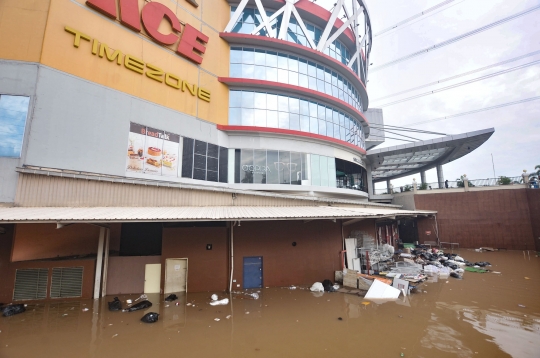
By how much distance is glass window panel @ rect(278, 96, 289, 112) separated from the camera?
1819 cm

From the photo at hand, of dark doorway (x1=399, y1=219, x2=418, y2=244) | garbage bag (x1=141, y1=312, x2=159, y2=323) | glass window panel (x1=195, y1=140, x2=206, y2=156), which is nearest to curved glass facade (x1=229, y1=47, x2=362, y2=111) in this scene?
glass window panel (x1=195, y1=140, x2=206, y2=156)

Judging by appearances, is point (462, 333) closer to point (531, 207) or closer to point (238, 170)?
point (238, 170)

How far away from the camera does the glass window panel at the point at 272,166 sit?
17266 millimetres

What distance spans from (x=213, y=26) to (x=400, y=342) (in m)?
19.8

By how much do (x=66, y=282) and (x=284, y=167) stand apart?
13.1 metres

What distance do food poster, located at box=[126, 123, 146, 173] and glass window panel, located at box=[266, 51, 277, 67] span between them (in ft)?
33.9

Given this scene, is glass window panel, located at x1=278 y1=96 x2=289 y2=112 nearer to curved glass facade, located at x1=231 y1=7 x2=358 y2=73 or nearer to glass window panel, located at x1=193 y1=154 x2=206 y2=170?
curved glass facade, located at x1=231 y1=7 x2=358 y2=73

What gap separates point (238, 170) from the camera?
55.7 feet

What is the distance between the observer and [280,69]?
1847 cm

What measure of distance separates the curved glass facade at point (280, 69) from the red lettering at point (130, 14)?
635 centimetres

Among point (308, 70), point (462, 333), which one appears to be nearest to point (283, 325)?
point (462, 333)

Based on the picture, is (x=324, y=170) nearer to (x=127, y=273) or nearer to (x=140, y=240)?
(x=140, y=240)

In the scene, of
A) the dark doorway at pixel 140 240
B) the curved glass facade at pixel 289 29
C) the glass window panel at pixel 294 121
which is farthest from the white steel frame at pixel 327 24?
the dark doorway at pixel 140 240

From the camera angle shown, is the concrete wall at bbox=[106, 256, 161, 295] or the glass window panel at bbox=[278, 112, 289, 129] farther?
the glass window panel at bbox=[278, 112, 289, 129]
